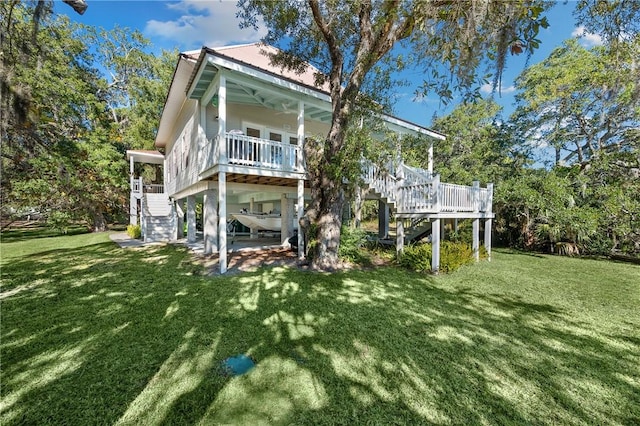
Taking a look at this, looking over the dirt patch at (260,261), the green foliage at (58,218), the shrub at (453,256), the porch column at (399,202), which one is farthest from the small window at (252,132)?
the green foliage at (58,218)

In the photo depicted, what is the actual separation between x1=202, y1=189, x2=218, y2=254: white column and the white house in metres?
0.03

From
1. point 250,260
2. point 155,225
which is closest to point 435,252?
point 250,260

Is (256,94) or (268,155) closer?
(268,155)

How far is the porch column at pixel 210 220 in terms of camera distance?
908cm

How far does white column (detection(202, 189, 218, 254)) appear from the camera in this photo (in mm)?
9078

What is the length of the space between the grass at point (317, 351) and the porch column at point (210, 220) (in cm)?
320

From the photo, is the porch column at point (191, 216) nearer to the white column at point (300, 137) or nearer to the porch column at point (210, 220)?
the porch column at point (210, 220)

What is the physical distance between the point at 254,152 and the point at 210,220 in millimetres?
2861

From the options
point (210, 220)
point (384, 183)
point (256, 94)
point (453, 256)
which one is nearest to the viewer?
point (453, 256)

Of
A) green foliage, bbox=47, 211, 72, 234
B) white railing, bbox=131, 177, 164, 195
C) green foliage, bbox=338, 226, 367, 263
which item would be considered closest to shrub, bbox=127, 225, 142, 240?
white railing, bbox=131, 177, 164, 195

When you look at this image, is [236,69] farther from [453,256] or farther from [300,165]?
[453,256]

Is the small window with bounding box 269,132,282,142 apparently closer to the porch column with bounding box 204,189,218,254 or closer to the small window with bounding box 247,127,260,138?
the small window with bounding box 247,127,260,138

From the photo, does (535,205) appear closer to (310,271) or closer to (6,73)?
(310,271)

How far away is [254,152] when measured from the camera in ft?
28.7
